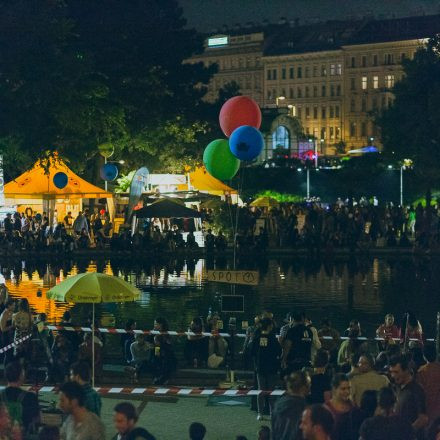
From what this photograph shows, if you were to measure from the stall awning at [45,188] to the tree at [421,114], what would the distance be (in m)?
16.6

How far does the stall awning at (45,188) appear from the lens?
48031mm

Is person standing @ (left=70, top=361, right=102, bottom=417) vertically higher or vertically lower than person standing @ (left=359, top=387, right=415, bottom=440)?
higher

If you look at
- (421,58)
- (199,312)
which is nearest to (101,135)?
(421,58)

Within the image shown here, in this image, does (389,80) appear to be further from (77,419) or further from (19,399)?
(77,419)

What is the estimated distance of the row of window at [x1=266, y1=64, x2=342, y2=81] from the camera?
16438 centimetres

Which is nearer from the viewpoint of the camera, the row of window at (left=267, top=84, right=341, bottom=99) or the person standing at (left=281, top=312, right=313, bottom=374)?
the person standing at (left=281, top=312, right=313, bottom=374)

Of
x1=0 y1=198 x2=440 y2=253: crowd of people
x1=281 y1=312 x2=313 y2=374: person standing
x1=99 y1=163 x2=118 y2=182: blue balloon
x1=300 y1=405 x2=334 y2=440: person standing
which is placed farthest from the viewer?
x1=99 y1=163 x2=118 y2=182: blue balloon

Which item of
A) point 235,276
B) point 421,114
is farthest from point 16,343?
point 421,114

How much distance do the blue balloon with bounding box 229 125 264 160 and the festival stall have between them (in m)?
24.8

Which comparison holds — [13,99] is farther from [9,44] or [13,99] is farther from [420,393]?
[420,393]

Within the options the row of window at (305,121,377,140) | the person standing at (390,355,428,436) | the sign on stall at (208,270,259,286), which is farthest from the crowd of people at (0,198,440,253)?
the row of window at (305,121,377,140)

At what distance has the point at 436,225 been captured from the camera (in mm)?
48062

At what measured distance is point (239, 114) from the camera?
24266 mm

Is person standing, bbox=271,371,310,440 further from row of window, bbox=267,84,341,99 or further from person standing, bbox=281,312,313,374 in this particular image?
row of window, bbox=267,84,341,99
